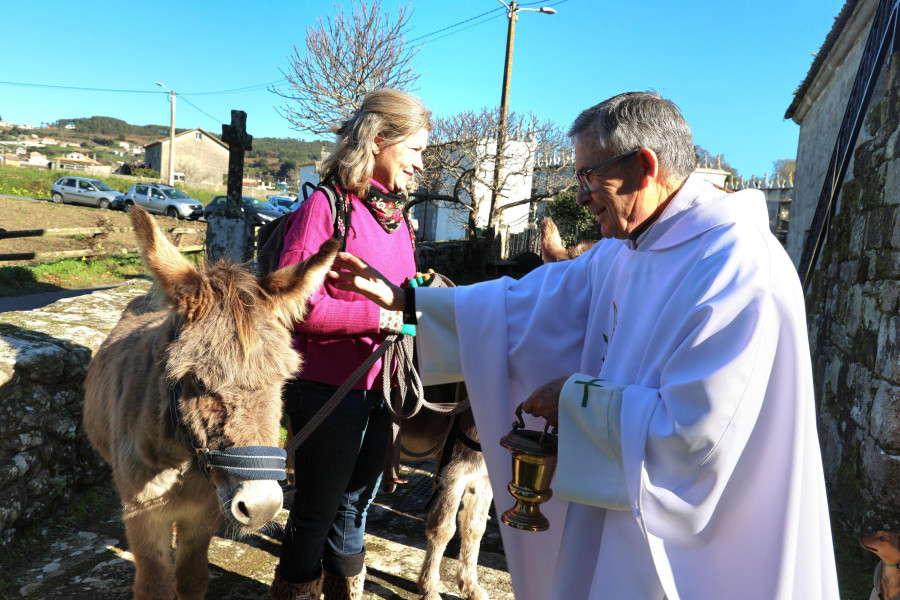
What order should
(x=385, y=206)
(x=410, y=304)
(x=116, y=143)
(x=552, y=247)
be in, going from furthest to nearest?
1. (x=116, y=143)
2. (x=552, y=247)
3. (x=385, y=206)
4. (x=410, y=304)

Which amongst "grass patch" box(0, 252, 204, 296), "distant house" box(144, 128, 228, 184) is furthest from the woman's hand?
"distant house" box(144, 128, 228, 184)

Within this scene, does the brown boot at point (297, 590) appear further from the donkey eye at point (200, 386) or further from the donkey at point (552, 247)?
the donkey at point (552, 247)

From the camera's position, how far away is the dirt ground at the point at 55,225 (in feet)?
41.5

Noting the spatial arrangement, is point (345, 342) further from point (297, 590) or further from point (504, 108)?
point (504, 108)

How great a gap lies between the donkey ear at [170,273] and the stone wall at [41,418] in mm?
1693

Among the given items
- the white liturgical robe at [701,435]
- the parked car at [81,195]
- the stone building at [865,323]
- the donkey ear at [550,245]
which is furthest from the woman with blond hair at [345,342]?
the parked car at [81,195]

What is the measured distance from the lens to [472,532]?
328cm

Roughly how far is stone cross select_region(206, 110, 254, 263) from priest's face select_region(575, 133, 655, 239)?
718 centimetres

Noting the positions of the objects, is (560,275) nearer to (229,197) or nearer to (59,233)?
(229,197)

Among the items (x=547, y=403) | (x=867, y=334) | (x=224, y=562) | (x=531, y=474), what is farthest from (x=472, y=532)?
(x=867, y=334)

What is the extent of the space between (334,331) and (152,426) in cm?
72

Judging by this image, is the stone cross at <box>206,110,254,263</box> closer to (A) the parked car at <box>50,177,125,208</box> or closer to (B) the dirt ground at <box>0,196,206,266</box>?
(B) the dirt ground at <box>0,196,206,266</box>

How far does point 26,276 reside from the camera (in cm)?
1040

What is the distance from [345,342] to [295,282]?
42 centimetres
